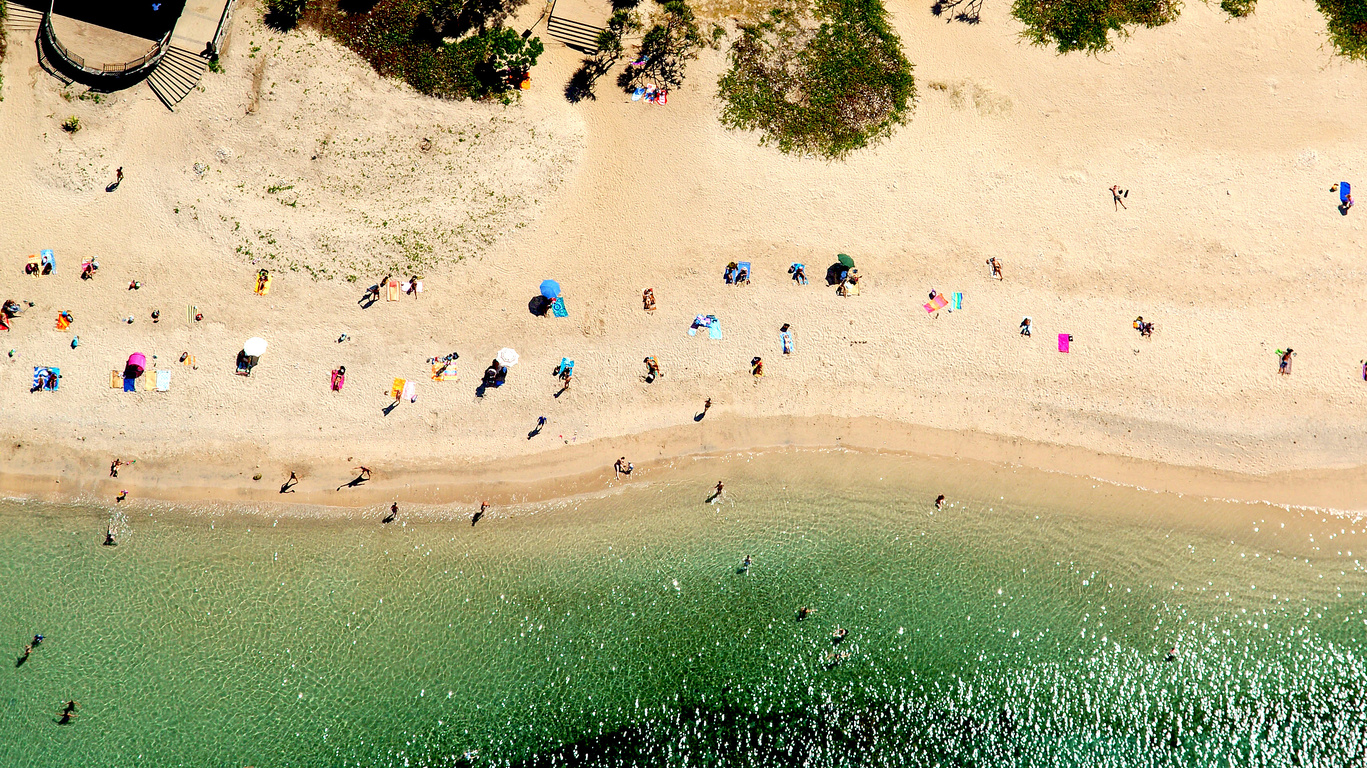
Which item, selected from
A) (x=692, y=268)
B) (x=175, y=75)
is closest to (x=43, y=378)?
(x=175, y=75)

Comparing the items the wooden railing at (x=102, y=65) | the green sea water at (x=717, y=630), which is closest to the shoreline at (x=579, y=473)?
the green sea water at (x=717, y=630)

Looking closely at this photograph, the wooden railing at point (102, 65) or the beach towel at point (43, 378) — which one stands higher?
the wooden railing at point (102, 65)

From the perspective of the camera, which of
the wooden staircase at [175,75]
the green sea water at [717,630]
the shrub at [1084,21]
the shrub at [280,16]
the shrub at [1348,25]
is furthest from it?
the shrub at [1348,25]

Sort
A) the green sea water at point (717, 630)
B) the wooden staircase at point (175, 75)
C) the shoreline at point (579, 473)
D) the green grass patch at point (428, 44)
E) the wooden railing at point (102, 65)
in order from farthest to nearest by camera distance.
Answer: the green grass patch at point (428, 44) → the wooden staircase at point (175, 75) → the wooden railing at point (102, 65) → the shoreline at point (579, 473) → the green sea water at point (717, 630)

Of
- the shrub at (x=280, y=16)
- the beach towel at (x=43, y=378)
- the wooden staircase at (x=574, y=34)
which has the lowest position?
the beach towel at (x=43, y=378)

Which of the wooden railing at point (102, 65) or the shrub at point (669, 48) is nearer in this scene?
the wooden railing at point (102, 65)

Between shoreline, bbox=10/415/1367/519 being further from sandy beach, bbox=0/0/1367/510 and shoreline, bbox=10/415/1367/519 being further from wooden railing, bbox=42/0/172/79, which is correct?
wooden railing, bbox=42/0/172/79

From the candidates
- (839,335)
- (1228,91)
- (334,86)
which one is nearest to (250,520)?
(334,86)

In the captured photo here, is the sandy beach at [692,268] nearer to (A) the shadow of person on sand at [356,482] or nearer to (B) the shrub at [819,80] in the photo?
(A) the shadow of person on sand at [356,482]
